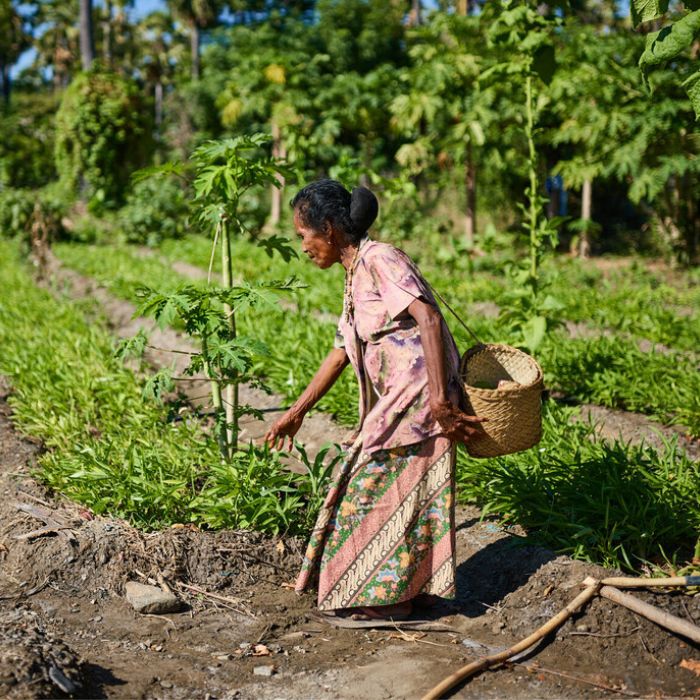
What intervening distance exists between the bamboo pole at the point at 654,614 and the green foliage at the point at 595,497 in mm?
286

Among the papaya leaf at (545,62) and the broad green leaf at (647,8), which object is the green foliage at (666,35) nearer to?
the broad green leaf at (647,8)

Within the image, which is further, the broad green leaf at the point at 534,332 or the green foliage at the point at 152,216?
the green foliage at the point at 152,216

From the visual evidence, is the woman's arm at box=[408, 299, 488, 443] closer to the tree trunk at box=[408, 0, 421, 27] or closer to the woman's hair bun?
the woman's hair bun

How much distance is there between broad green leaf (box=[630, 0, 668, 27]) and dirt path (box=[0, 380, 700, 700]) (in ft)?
6.56

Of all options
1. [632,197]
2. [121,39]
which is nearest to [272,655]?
[632,197]

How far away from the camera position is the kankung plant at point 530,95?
14.6ft

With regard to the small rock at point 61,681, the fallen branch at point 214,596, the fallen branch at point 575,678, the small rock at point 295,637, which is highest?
the small rock at point 61,681

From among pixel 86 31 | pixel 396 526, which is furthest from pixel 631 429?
pixel 86 31

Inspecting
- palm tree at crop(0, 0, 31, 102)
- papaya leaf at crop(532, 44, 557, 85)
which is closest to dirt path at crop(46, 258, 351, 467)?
papaya leaf at crop(532, 44, 557, 85)

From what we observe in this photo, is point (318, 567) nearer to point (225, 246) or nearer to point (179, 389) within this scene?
point (225, 246)

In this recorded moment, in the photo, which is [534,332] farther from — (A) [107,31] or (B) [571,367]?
(A) [107,31]

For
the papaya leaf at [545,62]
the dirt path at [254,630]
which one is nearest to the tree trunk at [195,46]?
the papaya leaf at [545,62]

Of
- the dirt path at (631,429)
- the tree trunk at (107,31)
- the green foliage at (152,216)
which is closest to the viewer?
the dirt path at (631,429)

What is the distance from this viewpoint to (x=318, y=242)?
8.84 feet
